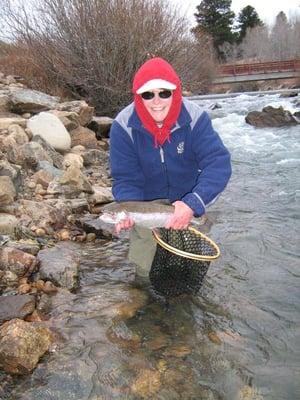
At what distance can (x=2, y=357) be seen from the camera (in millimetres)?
3461

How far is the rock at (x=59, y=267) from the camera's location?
187 inches

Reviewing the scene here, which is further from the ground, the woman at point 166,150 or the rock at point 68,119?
the woman at point 166,150

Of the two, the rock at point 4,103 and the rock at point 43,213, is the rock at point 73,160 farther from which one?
the rock at point 4,103

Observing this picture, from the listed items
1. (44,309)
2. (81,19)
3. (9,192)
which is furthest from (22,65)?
(44,309)

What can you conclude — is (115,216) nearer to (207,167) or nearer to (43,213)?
(207,167)

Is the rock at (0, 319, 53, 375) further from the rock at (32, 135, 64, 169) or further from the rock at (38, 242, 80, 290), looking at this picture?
the rock at (32, 135, 64, 169)

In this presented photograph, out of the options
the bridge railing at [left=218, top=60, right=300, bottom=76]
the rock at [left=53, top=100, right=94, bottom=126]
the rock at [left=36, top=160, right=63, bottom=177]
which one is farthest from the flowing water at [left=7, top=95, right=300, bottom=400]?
the bridge railing at [left=218, top=60, right=300, bottom=76]

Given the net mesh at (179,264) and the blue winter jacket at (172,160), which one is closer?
the blue winter jacket at (172,160)

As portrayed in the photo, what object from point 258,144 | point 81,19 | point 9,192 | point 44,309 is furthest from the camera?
point 81,19

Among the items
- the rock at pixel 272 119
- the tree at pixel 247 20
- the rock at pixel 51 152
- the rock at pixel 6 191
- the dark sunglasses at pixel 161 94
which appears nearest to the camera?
the dark sunglasses at pixel 161 94

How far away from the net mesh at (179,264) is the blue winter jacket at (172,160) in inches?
14.0

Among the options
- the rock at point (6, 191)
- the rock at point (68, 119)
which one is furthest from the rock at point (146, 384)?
the rock at point (68, 119)

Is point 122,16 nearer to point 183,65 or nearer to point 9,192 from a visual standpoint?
point 183,65

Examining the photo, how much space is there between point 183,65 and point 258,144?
17.5 feet
